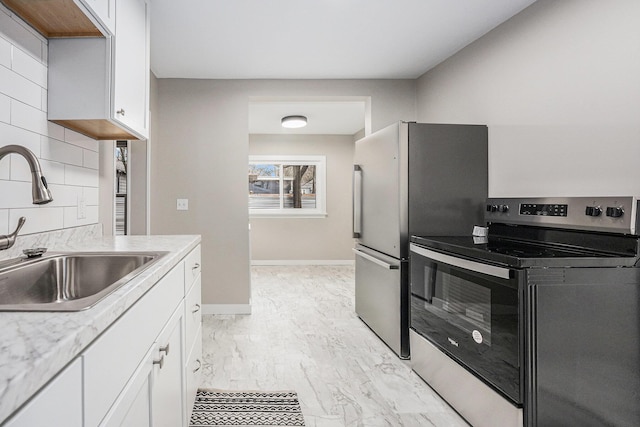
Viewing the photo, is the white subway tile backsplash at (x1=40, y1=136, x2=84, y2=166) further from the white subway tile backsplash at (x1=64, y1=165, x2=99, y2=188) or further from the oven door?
the oven door

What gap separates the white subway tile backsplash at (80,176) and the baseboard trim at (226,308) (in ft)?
6.18

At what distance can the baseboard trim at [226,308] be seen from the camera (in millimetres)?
3658

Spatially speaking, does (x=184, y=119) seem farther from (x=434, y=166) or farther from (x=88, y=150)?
(x=434, y=166)

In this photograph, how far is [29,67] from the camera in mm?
1496

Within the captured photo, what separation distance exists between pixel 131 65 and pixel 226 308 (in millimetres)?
2469

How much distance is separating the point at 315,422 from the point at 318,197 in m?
4.99

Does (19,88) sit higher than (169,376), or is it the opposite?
(19,88)

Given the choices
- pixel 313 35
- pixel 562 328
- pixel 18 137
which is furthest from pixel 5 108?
pixel 562 328

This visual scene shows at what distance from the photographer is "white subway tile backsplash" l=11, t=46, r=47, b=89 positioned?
1.42 meters

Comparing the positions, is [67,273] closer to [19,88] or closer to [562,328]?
[19,88]

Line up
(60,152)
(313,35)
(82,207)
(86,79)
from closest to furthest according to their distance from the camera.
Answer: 1. (86,79)
2. (60,152)
3. (82,207)
4. (313,35)

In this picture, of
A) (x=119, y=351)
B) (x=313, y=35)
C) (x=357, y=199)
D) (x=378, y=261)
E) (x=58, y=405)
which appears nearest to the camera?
(x=58, y=405)

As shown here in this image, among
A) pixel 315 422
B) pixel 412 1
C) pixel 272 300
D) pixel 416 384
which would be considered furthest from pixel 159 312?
pixel 272 300

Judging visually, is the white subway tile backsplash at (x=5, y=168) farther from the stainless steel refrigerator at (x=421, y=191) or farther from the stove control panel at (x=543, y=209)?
the stove control panel at (x=543, y=209)
